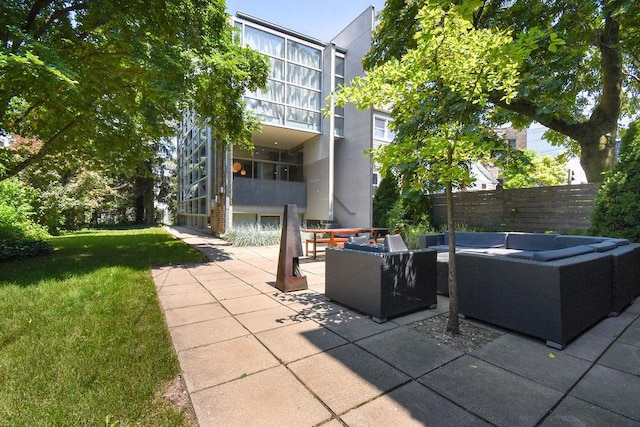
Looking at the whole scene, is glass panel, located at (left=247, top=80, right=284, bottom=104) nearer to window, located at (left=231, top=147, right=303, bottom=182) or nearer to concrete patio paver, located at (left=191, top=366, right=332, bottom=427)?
window, located at (left=231, top=147, right=303, bottom=182)

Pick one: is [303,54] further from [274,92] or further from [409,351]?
[409,351]

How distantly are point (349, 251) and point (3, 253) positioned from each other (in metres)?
10.0

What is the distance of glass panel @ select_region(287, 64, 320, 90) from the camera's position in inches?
558

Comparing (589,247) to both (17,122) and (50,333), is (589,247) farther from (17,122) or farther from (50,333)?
(17,122)

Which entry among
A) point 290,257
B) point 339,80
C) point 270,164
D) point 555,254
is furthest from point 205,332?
point 339,80

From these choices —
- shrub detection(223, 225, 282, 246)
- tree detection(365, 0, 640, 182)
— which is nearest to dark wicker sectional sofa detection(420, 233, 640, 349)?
tree detection(365, 0, 640, 182)

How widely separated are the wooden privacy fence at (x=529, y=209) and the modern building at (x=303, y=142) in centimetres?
420

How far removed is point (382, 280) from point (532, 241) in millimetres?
5037

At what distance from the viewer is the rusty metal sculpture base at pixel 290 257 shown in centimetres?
533

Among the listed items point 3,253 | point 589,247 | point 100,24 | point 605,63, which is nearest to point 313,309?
point 589,247

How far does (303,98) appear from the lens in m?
14.6

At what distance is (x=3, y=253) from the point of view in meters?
8.04

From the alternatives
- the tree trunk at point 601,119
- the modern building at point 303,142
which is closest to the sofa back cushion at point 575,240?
the tree trunk at point 601,119

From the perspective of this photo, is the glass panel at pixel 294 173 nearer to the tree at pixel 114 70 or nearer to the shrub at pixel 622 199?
the tree at pixel 114 70
